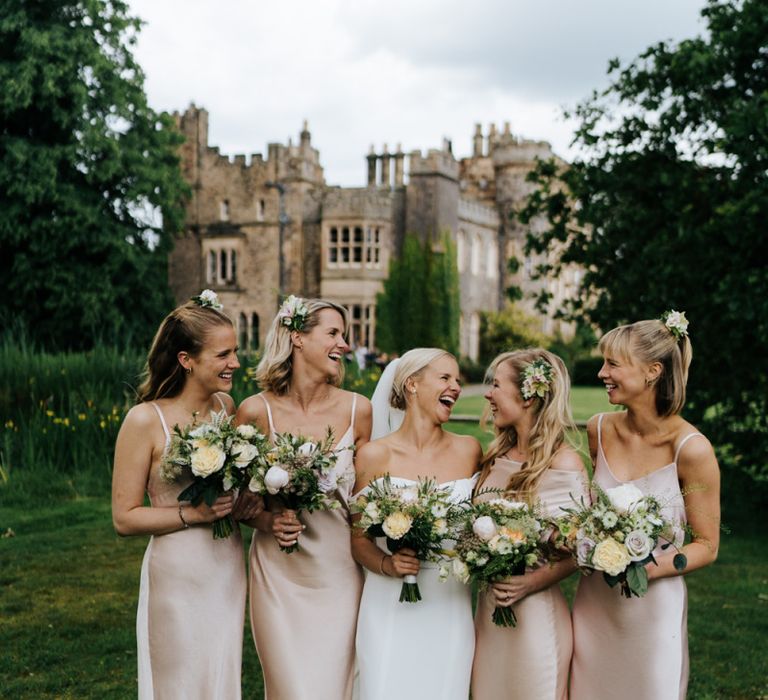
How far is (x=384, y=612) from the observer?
424cm

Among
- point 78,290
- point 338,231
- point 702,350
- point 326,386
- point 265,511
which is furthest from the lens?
point 338,231

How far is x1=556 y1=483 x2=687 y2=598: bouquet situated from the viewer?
137 inches

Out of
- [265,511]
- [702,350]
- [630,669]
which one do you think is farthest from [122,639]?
[702,350]

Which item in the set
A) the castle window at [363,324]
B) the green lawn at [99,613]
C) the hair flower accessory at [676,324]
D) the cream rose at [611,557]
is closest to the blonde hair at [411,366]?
the hair flower accessory at [676,324]

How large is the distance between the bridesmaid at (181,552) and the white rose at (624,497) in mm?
1594

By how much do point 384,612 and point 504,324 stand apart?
39724 mm

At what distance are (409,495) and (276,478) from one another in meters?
0.57

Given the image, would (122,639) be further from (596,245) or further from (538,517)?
(596,245)

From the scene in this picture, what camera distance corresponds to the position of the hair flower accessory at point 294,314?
15.0 feet

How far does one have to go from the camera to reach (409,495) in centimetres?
388

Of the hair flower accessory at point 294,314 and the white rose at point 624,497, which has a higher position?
the hair flower accessory at point 294,314

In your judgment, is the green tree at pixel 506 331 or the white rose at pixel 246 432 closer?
the white rose at pixel 246 432

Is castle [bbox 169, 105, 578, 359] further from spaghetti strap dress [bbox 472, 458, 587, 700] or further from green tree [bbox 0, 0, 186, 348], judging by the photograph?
spaghetti strap dress [bbox 472, 458, 587, 700]

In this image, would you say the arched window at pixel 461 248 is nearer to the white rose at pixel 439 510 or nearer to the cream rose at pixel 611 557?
the white rose at pixel 439 510
